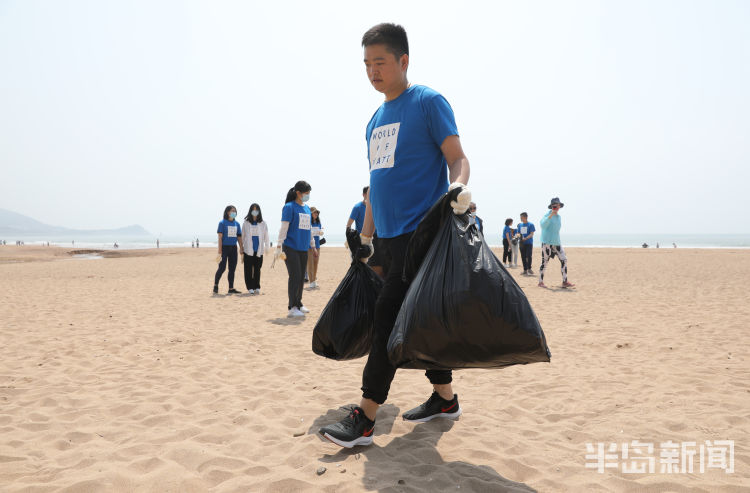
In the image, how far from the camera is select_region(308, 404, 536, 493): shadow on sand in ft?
6.49

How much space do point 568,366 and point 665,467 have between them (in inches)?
73.0

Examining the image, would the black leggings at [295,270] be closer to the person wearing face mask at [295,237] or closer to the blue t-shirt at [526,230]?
the person wearing face mask at [295,237]

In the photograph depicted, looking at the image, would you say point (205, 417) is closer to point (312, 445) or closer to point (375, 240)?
point (312, 445)

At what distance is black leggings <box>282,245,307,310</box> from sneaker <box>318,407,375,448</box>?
14.0ft

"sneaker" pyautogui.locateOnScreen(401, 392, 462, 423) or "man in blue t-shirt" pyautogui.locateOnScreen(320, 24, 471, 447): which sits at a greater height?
"man in blue t-shirt" pyautogui.locateOnScreen(320, 24, 471, 447)

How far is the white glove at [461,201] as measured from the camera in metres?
1.92

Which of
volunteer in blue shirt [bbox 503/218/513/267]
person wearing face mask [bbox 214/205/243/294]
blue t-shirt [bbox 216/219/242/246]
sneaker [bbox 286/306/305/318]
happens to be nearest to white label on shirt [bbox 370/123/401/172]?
sneaker [bbox 286/306/305/318]

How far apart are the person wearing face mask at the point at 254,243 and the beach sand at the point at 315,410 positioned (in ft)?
11.1

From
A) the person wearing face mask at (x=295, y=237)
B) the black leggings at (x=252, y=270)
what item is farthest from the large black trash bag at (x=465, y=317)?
the black leggings at (x=252, y=270)

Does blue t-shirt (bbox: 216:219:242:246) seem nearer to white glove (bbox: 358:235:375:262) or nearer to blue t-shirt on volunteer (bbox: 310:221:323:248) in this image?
blue t-shirt on volunteer (bbox: 310:221:323:248)

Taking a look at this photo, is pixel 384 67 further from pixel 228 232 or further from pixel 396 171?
pixel 228 232

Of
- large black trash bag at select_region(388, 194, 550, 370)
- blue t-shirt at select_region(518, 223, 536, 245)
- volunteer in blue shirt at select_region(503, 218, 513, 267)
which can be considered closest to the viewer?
large black trash bag at select_region(388, 194, 550, 370)

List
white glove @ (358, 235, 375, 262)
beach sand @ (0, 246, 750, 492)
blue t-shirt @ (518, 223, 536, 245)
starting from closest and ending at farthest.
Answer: beach sand @ (0, 246, 750, 492) < white glove @ (358, 235, 375, 262) < blue t-shirt @ (518, 223, 536, 245)

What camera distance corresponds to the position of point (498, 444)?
Answer: 95.1 inches
